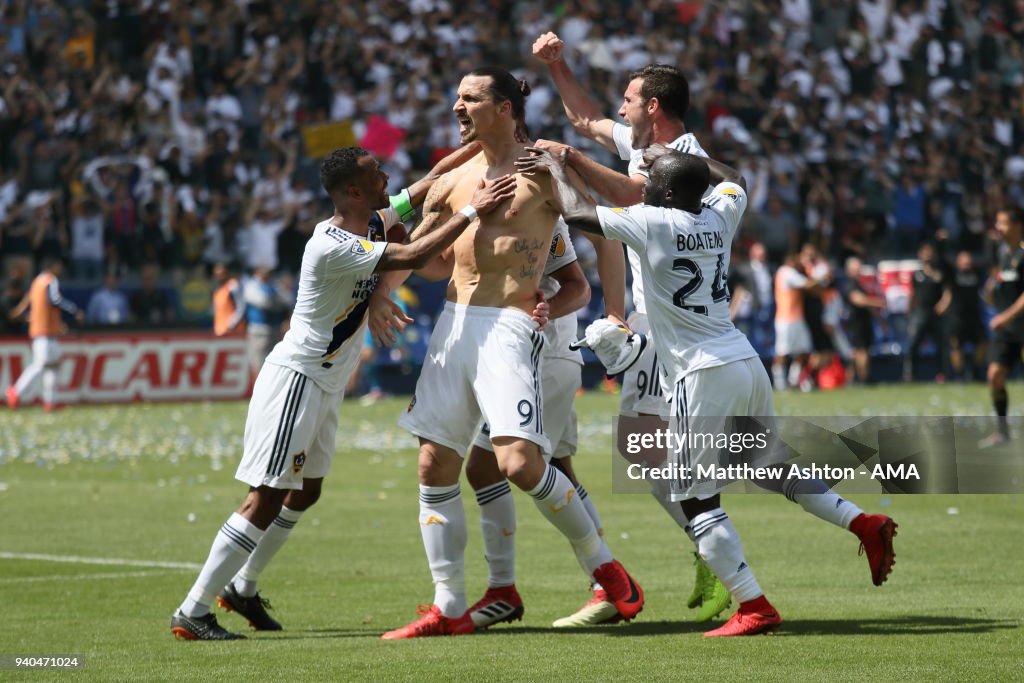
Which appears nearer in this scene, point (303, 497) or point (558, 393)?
point (303, 497)

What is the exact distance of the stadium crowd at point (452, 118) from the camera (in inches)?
1030

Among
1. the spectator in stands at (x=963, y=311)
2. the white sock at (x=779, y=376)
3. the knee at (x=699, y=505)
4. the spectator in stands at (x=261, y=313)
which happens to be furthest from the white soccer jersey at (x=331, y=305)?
the spectator in stands at (x=963, y=311)

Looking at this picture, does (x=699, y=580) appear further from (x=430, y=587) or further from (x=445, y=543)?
(x=430, y=587)

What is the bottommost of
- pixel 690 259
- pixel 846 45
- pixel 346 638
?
pixel 346 638

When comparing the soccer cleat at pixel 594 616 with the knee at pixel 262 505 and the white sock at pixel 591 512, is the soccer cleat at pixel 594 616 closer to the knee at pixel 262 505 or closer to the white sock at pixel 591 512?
the white sock at pixel 591 512

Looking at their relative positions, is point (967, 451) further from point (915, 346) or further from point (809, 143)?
point (809, 143)

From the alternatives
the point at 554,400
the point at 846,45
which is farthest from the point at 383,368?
the point at 554,400

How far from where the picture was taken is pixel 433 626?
24.5 feet

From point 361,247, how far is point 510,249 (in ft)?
2.38

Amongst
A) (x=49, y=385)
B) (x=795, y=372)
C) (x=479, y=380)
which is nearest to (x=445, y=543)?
(x=479, y=380)

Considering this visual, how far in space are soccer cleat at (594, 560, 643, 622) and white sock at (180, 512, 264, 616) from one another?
171cm

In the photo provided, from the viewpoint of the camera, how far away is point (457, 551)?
7.61m

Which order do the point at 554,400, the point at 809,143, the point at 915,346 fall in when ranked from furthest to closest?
1. the point at 809,143
2. the point at 915,346
3. the point at 554,400

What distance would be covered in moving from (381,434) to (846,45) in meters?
18.8
